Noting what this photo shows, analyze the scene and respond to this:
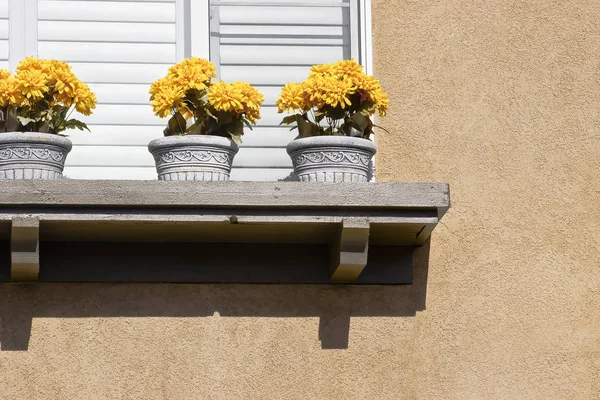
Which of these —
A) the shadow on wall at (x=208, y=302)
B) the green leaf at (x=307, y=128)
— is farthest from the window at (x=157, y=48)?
the shadow on wall at (x=208, y=302)

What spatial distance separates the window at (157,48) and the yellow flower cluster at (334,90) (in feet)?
1.30

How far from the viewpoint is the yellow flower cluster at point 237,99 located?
217 inches

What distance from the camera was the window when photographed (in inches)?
236

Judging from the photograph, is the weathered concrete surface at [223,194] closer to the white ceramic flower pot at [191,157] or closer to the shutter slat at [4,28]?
the white ceramic flower pot at [191,157]

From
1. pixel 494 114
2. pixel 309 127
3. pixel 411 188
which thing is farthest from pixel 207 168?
pixel 494 114

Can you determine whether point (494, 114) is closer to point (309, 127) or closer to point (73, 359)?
point (309, 127)

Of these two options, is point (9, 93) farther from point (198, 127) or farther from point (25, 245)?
point (198, 127)

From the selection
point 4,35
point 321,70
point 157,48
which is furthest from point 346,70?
point 4,35

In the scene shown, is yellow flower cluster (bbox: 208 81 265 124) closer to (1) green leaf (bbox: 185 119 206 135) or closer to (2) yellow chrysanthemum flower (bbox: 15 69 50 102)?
(1) green leaf (bbox: 185 119 206 135)

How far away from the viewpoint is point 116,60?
6117 millimetres

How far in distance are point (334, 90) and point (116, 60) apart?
115 cm

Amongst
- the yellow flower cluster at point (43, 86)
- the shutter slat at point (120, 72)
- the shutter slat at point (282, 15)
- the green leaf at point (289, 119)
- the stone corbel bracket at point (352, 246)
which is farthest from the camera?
the shutter slat at point (282, 15)

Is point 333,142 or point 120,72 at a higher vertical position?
point 120,72

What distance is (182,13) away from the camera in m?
6.16
